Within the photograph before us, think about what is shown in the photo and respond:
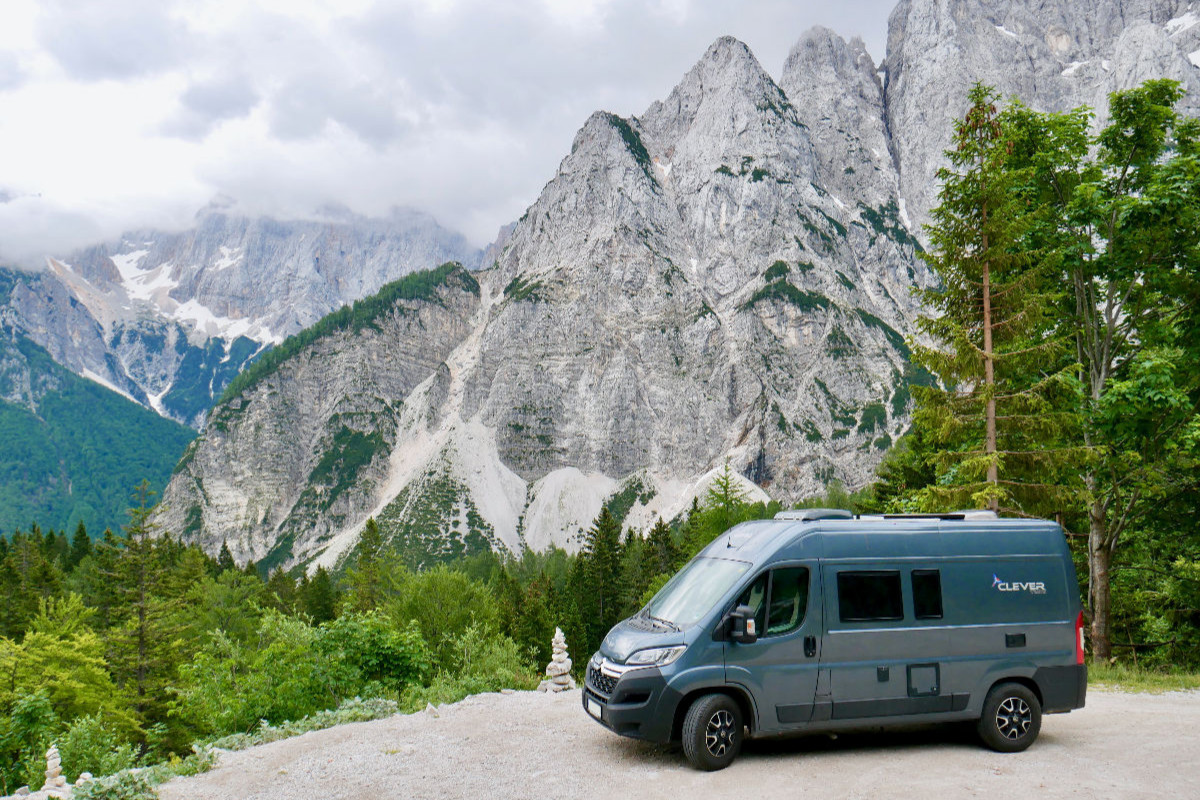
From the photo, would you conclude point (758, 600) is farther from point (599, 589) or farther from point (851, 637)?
point (599, 589)

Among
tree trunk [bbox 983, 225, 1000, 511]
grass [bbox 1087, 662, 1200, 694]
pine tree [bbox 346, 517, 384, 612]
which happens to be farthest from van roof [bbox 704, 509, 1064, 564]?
pine tree [bbox 346, 517, 384, 612]

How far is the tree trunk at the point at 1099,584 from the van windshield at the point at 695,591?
592 inches

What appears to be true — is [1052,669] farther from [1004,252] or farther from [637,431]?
[637,431]

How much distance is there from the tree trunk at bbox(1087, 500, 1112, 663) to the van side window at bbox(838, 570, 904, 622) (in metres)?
13.5

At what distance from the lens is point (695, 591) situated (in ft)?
32.4

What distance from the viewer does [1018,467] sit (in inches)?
707

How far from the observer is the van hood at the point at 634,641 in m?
9.04

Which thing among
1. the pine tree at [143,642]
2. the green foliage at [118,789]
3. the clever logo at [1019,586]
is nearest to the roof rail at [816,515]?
the clever logo at [1019,586]

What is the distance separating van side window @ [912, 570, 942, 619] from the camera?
9711 millimetres

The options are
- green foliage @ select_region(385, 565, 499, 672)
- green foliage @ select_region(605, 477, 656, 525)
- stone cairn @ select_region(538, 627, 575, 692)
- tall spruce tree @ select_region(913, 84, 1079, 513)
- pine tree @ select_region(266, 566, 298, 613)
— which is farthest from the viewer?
green foliage @ select_region(605, 477, 656, 525)

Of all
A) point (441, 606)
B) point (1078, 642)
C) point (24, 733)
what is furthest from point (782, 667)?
point (441, 606)

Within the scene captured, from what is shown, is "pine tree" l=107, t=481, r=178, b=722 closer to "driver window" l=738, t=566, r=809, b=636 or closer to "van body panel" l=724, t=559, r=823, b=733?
"van body panel" l=724, t=559, r=823, b=733

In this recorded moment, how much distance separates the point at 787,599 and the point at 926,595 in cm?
215

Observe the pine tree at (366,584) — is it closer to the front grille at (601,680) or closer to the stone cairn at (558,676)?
the stone cairn at (558,676)
